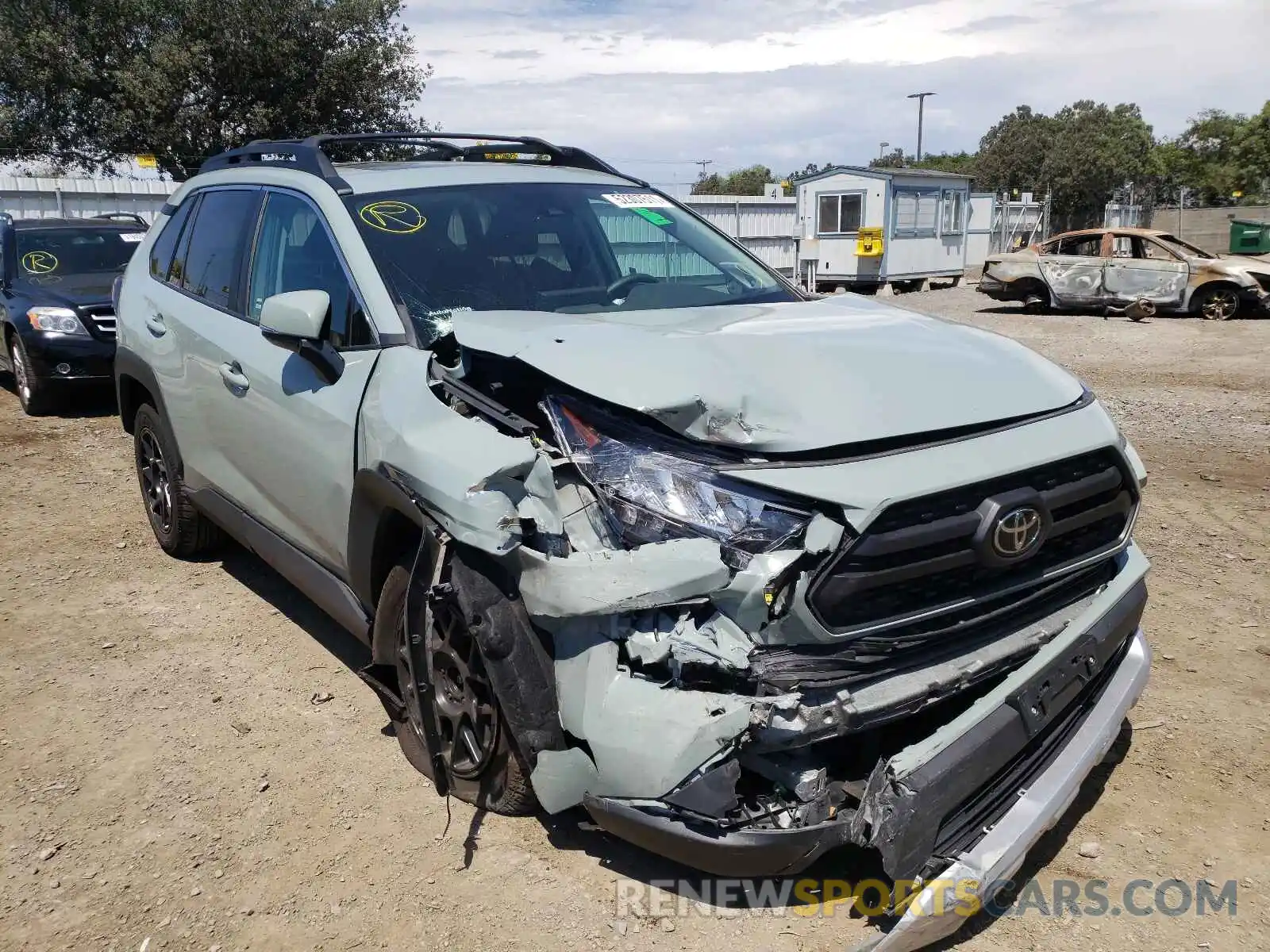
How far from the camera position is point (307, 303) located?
3.16 metres

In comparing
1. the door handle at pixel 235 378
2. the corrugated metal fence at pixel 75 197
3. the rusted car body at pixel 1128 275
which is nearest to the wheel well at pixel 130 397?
the door handle at pixel 235 378

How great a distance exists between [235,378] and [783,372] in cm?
229

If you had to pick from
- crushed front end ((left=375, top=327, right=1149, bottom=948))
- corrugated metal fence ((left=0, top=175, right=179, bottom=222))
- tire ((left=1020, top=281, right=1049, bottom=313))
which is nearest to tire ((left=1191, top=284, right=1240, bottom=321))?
tire ((left=1020, top=281, right=1049, bottom=313))

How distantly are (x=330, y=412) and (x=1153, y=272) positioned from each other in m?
16.3

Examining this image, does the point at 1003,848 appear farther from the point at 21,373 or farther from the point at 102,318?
the point at 21,373

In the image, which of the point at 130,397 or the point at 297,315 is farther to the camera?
the point at 130,397

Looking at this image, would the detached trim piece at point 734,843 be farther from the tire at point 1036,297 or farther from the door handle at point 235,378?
the tire at point 1036,297

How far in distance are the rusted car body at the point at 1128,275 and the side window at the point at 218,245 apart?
603 inches

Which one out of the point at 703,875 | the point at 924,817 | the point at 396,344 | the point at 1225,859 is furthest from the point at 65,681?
the point at 1225,859

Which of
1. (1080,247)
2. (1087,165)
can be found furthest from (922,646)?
(1087,165)

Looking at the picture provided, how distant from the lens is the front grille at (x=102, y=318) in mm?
8781

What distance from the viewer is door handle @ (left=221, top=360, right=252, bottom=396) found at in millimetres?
3787

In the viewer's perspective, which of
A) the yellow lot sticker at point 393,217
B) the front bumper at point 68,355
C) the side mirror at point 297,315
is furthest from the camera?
the front bumper at point 68,355

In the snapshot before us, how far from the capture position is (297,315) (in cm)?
311
